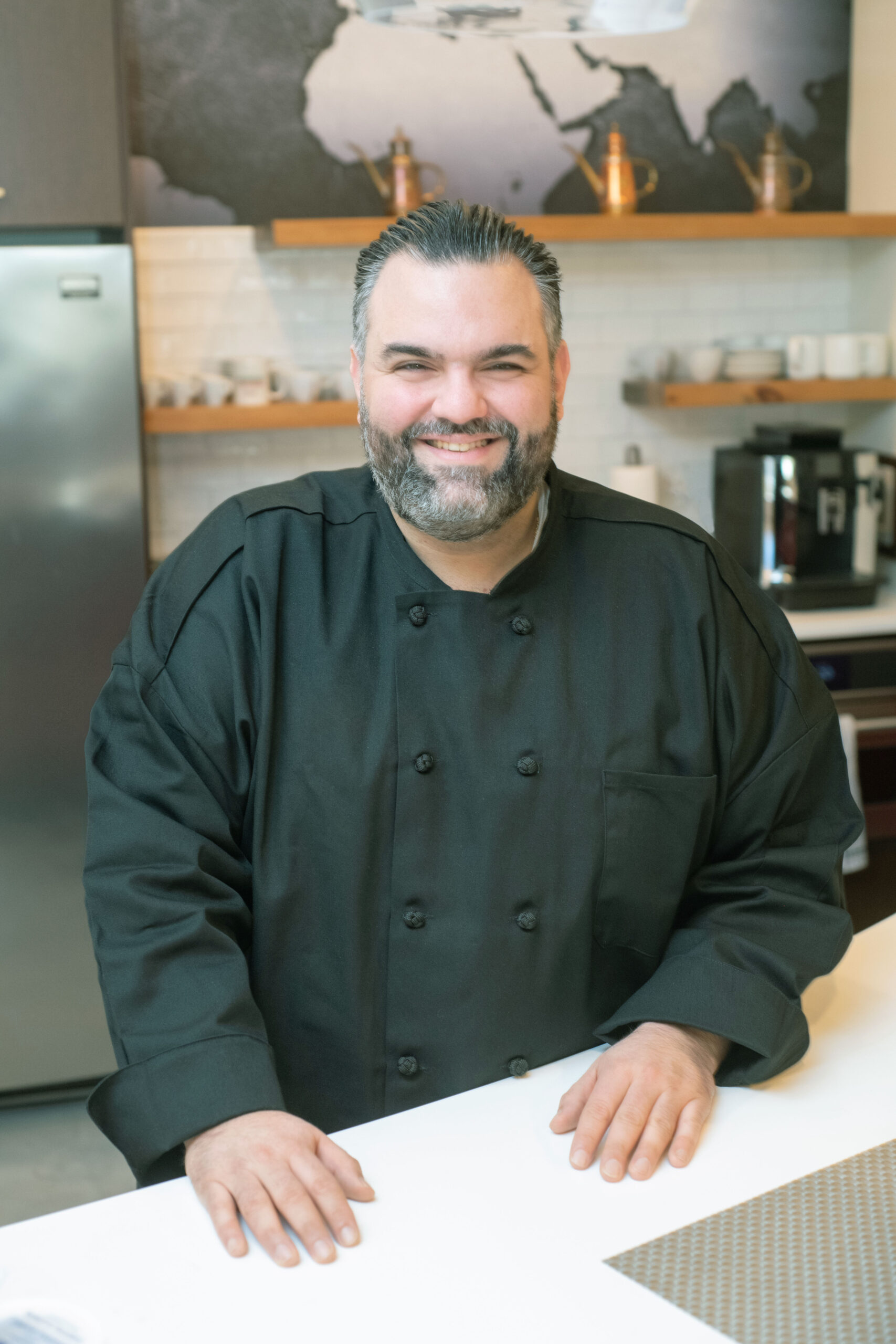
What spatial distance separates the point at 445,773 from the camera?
139 centimetres

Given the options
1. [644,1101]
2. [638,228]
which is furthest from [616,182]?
[644,1101]

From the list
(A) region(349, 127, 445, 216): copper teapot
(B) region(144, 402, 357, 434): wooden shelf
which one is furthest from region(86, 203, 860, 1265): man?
(A) region(349, 127, 445, 216): copper teapot

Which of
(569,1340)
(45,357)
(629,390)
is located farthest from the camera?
(629,390)

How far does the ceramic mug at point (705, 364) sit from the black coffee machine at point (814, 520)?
0.23 m


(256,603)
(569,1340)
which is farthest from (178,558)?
(569,1340)

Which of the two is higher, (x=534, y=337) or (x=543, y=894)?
(x=534, y=337)

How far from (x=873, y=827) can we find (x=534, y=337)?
225cm

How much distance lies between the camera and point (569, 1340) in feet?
2.87

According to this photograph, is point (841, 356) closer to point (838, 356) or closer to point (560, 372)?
point (838, 356)

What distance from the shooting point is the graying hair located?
1.37 m

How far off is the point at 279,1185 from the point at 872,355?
309 cm

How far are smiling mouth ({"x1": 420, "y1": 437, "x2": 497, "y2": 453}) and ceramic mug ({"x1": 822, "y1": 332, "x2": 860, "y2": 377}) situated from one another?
2.42 metres

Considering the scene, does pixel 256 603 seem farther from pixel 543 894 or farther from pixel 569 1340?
pixel 569 1340

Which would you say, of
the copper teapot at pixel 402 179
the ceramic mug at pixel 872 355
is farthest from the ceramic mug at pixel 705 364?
the copper teapot at pixel 402 179
